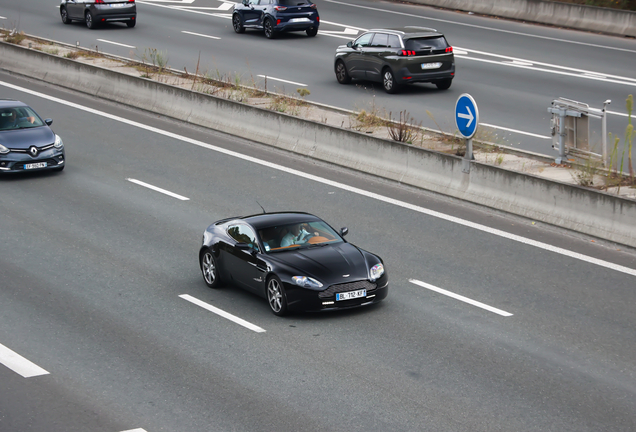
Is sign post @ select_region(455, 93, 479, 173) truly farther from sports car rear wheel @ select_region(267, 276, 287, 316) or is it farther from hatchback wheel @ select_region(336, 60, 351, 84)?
hatchback wheel @ select_region(336, 60, 351, 84)

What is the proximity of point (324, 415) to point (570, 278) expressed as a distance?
5.76 m

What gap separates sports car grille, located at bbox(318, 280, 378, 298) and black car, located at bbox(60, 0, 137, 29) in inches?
1144

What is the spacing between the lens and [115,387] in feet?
31.2

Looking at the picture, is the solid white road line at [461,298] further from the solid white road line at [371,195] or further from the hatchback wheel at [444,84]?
the hatchback wheel at [444,84]

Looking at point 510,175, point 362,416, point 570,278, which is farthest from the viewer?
point 510,175

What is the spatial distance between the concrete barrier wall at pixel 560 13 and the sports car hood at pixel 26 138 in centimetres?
2281

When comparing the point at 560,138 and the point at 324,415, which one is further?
the point at 560,138

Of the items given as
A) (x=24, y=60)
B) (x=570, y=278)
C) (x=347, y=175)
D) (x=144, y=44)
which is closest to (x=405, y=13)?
(x=144, y=44)

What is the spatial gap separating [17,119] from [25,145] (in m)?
1.15

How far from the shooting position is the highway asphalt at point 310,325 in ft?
29.3

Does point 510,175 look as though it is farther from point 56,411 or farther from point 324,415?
point 56,411

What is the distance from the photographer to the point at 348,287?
11.6m

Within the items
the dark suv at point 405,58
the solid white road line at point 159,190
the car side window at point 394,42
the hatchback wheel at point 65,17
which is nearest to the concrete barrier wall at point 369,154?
the solid white road line at point 159,190

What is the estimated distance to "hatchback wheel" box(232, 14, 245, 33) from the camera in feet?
122
